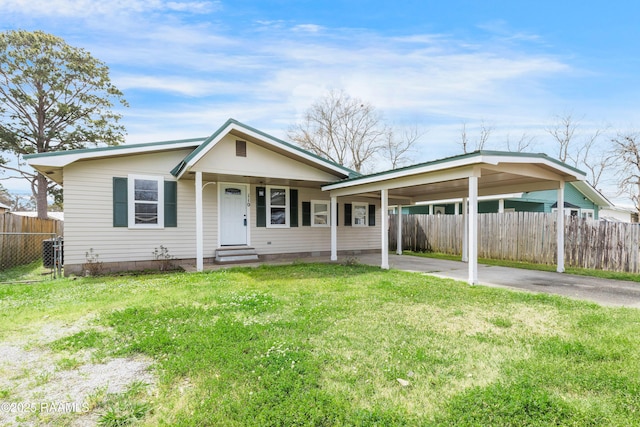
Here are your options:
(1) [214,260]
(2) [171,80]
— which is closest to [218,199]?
(1) [214,260]

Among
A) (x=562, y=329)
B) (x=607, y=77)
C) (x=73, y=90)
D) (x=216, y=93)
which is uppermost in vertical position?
(x=73, y=90)

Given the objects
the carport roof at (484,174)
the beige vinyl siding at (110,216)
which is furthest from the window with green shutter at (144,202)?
the carport roof at (484,174)

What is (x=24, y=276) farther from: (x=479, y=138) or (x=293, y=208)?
(x=479, y=138)

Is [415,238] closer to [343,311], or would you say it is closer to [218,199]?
[218,199]

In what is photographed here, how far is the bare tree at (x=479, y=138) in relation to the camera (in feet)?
85.3

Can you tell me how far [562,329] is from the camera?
387 centimetres

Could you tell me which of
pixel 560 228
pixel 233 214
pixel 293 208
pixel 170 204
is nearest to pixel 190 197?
pixel 170 204

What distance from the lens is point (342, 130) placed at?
1136 inches

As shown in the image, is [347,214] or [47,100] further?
[47,100]

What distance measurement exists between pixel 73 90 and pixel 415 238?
21.8m

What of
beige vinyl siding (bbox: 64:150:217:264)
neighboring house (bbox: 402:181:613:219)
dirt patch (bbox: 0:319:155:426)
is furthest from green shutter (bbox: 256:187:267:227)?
neighboring house (bbox: 402:181:613:219)

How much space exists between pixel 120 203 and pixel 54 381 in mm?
6705

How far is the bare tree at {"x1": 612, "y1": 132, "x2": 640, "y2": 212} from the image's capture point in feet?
64.3

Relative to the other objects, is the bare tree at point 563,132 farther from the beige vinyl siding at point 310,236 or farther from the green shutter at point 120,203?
the green shutter at point 120,203
